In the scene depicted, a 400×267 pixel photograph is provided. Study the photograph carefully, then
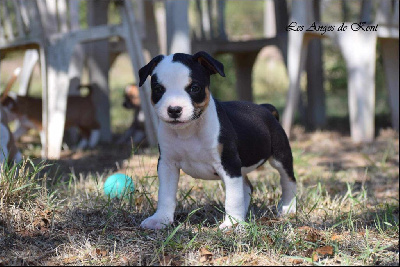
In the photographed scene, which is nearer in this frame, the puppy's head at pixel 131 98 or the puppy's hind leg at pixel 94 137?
the puppy's hind leg at pixel 94 137

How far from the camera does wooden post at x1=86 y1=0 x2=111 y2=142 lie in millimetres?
6742

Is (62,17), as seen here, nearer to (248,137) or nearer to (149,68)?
(149,68)

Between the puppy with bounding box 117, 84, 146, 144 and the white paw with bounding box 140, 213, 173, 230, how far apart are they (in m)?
3.80

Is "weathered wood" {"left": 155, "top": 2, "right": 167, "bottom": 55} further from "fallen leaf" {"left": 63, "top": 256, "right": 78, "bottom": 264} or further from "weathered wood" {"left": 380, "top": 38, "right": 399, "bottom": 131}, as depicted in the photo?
"fallen leaf" {"left": 63, "top": 256, "right": 78, "bottom": 264}

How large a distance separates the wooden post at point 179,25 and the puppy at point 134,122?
5.77 ft

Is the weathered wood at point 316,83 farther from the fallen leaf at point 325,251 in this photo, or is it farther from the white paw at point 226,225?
the fallen leaf at point 325,251

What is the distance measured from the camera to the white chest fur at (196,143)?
8.80 ft

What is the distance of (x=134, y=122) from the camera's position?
280 inches

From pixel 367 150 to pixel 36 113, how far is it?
3710mm

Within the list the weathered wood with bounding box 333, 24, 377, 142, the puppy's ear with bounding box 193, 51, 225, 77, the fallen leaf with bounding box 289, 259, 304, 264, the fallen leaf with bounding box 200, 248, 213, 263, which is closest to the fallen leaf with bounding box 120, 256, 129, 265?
the fallen leaf with bounding box 200, 248, 213, 263

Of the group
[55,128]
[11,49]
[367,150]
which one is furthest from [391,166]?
[11,49]

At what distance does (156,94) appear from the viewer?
8.47 ft

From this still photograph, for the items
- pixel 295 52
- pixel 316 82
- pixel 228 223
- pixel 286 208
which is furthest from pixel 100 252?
pixel 316 82

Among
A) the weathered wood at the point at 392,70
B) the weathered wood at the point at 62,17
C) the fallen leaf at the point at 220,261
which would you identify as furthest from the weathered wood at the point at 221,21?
the fallen leaf at the point at 220,261
